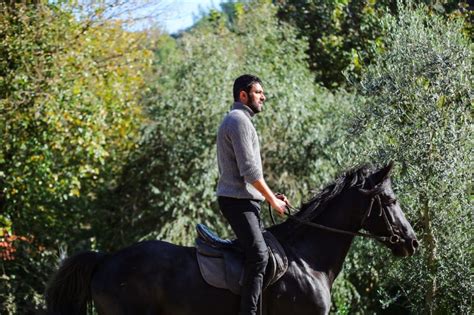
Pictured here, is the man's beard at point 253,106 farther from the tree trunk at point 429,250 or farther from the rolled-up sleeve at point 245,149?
the tree trunk at point 429,250

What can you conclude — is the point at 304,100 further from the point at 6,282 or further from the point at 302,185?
the point at 6,282

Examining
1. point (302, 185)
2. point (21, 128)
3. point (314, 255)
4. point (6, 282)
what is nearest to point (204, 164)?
point (302, 185)

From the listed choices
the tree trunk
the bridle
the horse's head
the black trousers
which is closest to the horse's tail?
the black trousers

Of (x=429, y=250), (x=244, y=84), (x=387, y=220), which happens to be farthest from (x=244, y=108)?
(x=429, y=250)

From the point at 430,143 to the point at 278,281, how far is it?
401cm

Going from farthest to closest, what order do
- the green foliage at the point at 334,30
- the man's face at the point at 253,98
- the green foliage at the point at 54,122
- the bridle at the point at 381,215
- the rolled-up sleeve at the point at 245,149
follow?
the green foliage at the point at 334,30 → the green foliage at the point at 54,122 → the bridle at the point at 381,215 → the man's face at the point at 253,98 → the rolled-up sleeve at the point at 245,149

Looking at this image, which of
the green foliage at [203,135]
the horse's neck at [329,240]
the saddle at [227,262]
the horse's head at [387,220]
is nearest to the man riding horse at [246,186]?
the saddle at [227,262]

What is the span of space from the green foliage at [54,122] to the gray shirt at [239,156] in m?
8.55

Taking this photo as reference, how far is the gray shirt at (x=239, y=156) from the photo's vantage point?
701 centimetres

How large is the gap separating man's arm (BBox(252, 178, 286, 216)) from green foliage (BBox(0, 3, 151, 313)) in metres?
8.82

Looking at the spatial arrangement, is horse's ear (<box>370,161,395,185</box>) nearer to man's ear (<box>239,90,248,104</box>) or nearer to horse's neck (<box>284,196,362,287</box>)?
horse's neck (<box>284,196,362,287</box>)

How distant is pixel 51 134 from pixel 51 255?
13.2 ft

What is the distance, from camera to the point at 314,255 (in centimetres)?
755

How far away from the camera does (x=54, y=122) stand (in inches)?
601
